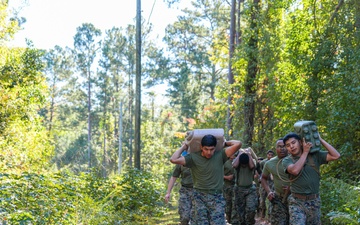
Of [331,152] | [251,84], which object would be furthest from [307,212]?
[251,84]

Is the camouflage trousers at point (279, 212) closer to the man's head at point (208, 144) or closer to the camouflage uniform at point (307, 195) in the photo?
the camouflage uniform at point (307, 195)

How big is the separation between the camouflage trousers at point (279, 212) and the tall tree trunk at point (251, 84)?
13.0 metres

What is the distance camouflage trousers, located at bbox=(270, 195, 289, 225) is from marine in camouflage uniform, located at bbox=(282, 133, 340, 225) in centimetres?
187

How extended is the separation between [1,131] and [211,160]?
50.9 feet

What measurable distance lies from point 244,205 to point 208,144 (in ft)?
14.9

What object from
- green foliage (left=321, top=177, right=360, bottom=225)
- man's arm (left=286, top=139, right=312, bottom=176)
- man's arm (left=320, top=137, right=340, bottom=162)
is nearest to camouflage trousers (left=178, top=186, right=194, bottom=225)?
green foliage (left=321, top=177, right=360, bottom=225)

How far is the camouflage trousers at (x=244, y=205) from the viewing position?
38.5ft

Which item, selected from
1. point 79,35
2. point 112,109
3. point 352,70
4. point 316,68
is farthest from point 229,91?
point 112,109

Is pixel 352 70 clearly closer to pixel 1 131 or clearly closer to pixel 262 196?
pixel 262 196

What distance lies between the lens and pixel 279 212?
31.7 feet

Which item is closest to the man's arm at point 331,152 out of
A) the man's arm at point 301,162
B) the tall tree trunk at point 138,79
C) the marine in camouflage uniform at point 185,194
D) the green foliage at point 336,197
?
the man's arm at point 301,162

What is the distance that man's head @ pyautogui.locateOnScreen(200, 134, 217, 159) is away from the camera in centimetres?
797

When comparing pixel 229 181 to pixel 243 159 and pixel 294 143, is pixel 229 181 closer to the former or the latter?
pixel 243 159

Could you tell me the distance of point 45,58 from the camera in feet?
204
